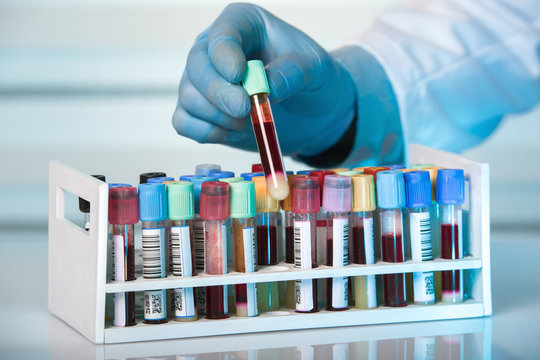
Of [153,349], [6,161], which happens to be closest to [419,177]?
[153,349]

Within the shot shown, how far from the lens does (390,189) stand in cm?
99

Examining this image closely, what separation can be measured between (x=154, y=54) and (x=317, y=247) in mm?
1212

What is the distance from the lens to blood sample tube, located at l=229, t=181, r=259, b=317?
3.16ft

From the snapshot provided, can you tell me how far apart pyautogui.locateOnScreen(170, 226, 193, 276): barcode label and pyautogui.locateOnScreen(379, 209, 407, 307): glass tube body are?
247 mm

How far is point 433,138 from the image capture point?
157 centimetres

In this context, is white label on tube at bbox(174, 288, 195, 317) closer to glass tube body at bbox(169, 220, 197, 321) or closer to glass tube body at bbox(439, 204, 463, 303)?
glass tube body at bbox(169, 220, 197, 321)

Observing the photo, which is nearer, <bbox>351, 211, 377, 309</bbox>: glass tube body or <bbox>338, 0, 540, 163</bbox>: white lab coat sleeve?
<bbox>351, 211, 377, 309</bbox>: glass tube body

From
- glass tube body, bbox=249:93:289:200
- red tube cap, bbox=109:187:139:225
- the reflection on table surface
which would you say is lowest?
the reflection on table surface

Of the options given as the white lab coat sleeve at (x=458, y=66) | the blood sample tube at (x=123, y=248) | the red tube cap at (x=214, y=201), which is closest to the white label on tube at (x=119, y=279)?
the blood sample tube at (x=123, y=248)

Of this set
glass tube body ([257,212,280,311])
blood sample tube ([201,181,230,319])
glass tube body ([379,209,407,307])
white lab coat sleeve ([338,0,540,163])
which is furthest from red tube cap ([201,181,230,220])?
white lab coat sleeve ([338,0,540,163])

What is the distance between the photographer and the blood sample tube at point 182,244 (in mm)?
956

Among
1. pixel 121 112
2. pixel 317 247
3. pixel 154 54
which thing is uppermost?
pixel 154 54

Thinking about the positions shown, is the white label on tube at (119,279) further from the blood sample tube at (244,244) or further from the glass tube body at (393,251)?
the glass tube body at (393,251)

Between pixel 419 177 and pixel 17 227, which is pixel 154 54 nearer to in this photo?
pixel 17 227
